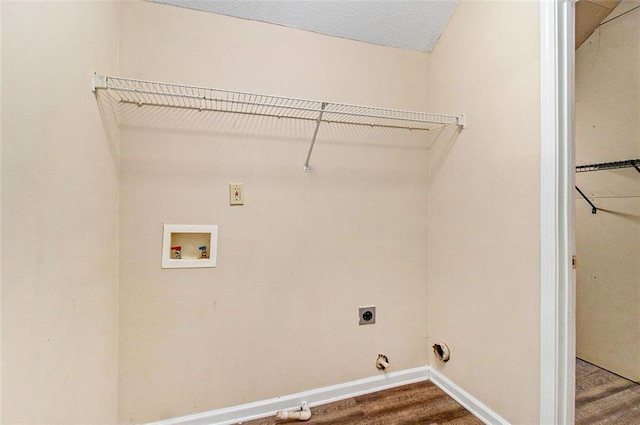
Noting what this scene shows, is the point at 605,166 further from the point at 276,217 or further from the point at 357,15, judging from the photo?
the point at 276,217

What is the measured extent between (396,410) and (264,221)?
1.25 m

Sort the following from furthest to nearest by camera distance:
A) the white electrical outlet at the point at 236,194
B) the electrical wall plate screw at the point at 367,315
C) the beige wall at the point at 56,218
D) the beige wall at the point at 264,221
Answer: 1. the electrical wall plate screw at the point at 367,315
2. the white electrical outlet at the point at 236,194
3. the beige wall at the point at 264,221
4. the beige wall at the point at 56,218

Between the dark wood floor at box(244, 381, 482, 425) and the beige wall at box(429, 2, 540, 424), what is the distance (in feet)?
0.47

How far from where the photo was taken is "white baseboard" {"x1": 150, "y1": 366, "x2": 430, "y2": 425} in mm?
1406

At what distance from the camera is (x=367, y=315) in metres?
1.68

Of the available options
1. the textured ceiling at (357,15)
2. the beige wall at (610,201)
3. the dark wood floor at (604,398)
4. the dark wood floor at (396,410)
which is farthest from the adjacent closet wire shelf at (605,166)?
the dark wood floor at (396,410)

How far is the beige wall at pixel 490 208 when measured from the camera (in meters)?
1.22

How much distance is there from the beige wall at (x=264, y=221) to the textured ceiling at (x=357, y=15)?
2.0 inches

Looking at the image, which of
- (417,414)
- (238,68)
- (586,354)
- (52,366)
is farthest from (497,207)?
(52,366)

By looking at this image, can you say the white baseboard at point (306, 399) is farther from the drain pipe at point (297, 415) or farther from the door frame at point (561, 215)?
the door frame at point (561, 215)

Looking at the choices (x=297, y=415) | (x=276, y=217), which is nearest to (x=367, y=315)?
(x=297, y=415)

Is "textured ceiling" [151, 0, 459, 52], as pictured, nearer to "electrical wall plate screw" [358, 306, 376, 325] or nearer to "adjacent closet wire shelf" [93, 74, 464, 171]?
"adjacent closet wire shelf" [93, 74, 464, 171]

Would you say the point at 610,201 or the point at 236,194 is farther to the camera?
the point at 610,201

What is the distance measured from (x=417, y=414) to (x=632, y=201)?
194 cm
